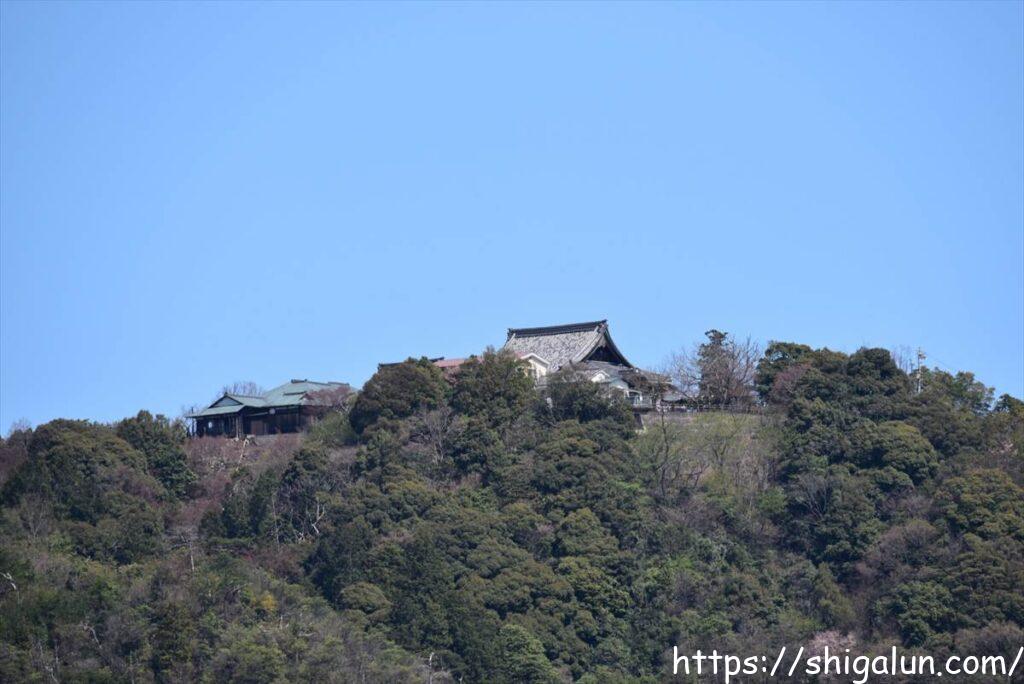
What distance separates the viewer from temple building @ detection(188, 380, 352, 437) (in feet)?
178

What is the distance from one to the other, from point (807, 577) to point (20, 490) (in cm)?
1939

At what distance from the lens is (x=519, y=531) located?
150 feet

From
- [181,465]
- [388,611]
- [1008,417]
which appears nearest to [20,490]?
[181,465]

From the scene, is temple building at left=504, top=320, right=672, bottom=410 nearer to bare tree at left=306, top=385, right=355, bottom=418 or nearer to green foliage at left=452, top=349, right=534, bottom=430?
green foliage at left=452, top=349, right=534, bottom=430

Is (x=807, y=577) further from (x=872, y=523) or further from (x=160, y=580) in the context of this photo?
(x=160, y=580)

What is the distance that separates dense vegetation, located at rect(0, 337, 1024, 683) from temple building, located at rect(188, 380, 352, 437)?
4.16ft

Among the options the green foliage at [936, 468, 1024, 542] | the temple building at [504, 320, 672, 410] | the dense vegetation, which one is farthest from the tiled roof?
the green foliage at [936, 468, 1024, 542]

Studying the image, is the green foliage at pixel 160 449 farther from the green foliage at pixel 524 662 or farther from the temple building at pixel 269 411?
the green foliage at pixel 524 662

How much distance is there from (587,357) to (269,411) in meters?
9.17

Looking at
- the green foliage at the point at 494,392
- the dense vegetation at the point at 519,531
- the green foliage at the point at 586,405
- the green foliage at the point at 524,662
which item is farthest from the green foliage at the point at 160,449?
the green foliage at the point at 524,662

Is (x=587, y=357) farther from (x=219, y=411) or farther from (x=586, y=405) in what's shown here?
(x=219, y=411)

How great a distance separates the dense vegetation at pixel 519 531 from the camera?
136 feet

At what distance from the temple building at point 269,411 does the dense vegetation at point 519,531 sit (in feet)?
4.16

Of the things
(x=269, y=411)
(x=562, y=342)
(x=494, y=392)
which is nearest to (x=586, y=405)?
(x=494, y=392)
